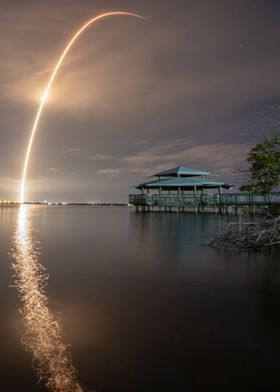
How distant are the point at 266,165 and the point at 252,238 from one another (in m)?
3.18

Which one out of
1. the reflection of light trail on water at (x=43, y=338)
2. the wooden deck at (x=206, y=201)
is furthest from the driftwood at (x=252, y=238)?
the wooden deck at (x=206, y=201)

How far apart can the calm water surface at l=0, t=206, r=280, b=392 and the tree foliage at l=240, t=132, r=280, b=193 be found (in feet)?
16.6

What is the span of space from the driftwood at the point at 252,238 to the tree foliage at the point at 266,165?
171cm

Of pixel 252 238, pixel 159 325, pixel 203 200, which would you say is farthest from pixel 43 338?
pixel 203 200

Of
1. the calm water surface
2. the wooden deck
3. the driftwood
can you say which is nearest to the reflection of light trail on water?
the calm water surface

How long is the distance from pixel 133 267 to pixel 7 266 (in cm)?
375

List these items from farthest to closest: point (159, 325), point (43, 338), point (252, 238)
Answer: point (252, 238)
point (159, 325)
point (43, 338)

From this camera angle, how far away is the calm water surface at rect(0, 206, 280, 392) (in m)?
3.47

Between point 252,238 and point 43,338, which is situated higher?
point 252,238

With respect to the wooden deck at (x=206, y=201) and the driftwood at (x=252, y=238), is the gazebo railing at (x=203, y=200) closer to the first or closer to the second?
the wooden deck at (x=206, y=201)

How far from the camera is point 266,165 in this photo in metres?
13.4

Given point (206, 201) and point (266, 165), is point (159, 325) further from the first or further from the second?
point (206, 201)

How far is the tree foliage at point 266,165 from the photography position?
1320 cm

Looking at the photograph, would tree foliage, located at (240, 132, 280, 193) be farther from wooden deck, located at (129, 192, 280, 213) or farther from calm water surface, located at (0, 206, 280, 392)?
wooden deck, located at (129, 192, 280, 213)
